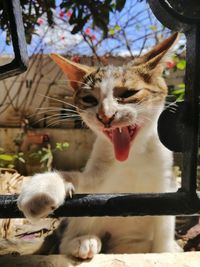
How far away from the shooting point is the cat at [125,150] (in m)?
1.30

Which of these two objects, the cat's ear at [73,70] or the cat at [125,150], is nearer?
the cat at [125,150]

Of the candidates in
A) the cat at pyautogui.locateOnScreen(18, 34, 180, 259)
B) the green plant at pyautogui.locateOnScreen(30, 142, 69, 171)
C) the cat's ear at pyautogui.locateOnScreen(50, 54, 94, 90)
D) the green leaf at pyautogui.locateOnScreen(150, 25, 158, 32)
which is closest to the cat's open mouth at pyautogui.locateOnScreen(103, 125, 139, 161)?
the cat at pyautogui.locateOnScreen(18, 34, 180, 259)

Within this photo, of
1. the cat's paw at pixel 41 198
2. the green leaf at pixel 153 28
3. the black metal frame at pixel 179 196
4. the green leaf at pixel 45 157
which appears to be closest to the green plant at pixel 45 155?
the green leaf at pixel 45 157

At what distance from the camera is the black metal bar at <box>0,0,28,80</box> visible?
0.52 m

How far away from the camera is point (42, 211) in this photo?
762 millimetres

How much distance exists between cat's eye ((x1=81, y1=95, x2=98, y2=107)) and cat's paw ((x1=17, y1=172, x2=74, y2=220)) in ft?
1.66

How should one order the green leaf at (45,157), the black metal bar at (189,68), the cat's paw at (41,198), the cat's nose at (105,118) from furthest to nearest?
the green leaf at (45,157)
the cat's nose at (105,118)
the cat's paw at (41,198)
the black metal bar at (189,68)

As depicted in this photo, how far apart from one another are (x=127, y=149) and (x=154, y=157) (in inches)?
6.9

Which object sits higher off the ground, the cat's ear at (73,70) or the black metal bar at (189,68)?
the cat's ear at (73,70)

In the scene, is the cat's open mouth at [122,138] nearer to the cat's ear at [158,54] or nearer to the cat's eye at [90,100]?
the cat's eye at [90,100]

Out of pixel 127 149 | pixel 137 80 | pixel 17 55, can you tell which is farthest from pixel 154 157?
pixel 17 55

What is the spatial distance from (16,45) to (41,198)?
381mm

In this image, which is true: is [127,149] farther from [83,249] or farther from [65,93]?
[65,93]

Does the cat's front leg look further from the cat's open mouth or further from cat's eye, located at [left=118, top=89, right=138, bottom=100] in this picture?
cat's eye, located at [left=118, top=89, right=138, bottom=100]
